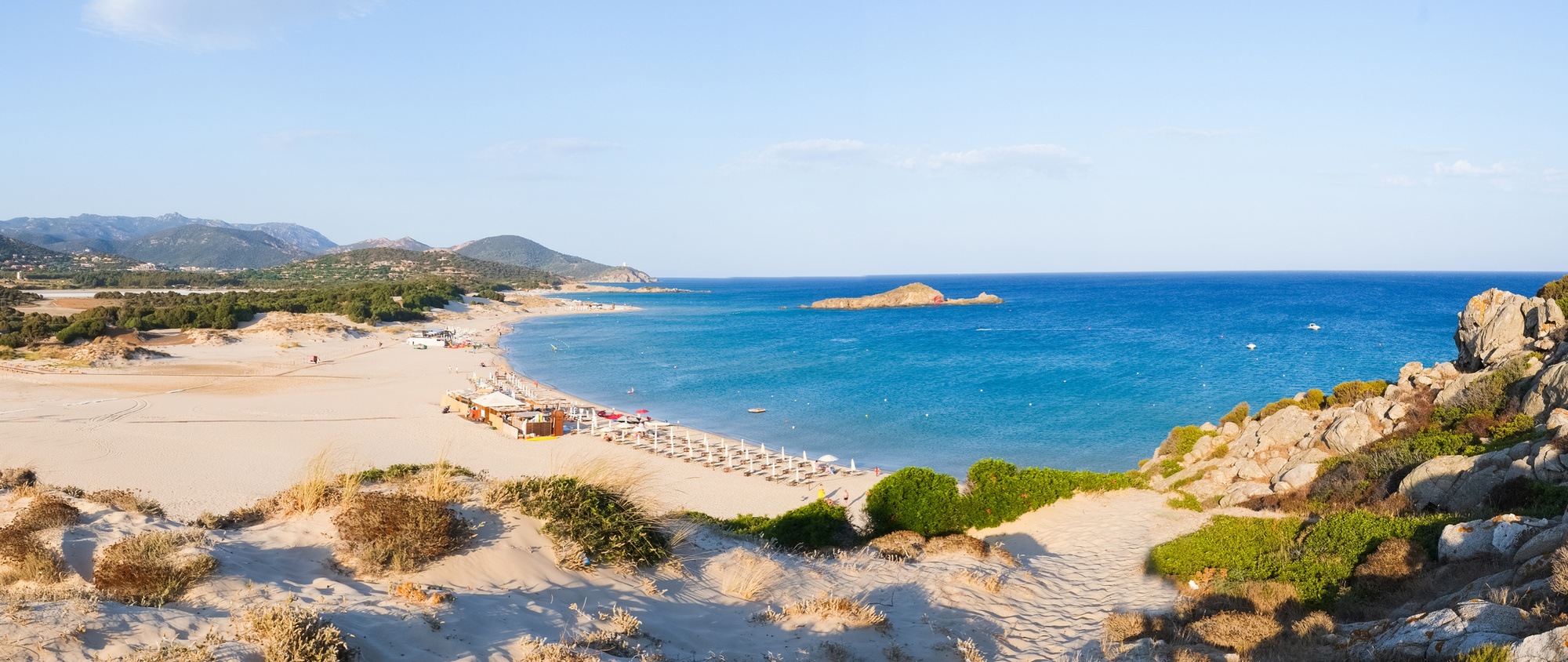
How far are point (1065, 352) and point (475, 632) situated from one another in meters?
54.7

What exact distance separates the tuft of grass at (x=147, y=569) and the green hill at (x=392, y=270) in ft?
435

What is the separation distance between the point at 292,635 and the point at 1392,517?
1244 centimetres

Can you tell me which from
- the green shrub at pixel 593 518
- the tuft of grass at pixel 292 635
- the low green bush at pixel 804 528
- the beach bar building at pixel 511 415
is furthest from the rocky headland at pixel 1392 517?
the beach bar building at pixel 511 415

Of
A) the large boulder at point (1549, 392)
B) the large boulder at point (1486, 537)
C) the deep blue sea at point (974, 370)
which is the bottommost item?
the deep blue sea at point (974, 370)

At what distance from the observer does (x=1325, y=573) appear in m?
8.67

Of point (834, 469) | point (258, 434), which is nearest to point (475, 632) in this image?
point (834, 469)

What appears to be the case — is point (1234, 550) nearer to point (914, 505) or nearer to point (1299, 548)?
point (1299, 548)

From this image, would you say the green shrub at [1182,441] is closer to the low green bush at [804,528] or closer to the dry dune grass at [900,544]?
the dry dune grass at [900,544]

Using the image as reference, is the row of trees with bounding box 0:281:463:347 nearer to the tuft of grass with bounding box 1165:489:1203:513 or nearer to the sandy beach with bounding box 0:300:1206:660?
A: the sandy beach with bounding box 0:300:1206:660

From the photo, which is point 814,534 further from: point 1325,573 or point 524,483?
point 1325,573

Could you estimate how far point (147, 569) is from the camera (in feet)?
19.7

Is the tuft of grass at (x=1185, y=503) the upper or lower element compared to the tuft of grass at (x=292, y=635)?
lower

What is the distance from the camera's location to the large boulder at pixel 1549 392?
490 inches

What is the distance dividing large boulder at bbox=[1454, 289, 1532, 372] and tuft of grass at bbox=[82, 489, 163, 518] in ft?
78.0
